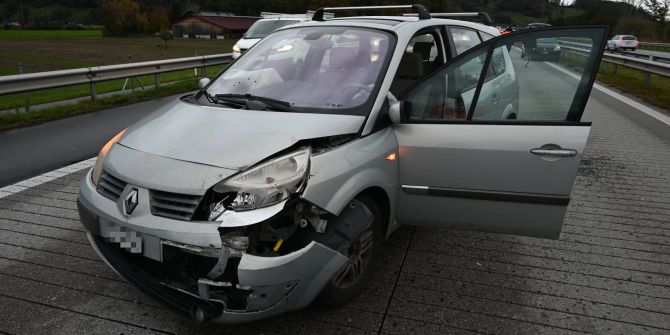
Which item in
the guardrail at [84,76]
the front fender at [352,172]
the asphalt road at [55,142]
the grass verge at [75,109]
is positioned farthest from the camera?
the guardrail at [84,76]

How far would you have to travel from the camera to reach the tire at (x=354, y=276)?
9.79 feet

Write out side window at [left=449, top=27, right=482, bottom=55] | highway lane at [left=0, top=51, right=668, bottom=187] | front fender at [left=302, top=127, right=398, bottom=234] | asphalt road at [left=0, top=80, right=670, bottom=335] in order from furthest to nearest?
highway lane at [left=0, top=51, right=668, bottom=187], side window at [left=449, top=27, right=482, bottom=55], asphalt road at [left=0, top=80, right=670, bottom=335], front fender at [left=302, top=127, right=398, bottom=234]

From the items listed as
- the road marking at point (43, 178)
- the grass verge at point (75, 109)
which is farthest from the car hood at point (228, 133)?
the grass verge at point (75, 109)

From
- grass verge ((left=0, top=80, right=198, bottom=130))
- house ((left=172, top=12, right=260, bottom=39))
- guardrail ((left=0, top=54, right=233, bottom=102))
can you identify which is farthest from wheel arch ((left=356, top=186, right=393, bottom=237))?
house ((left=172, top=12, right=260, bottom=39))

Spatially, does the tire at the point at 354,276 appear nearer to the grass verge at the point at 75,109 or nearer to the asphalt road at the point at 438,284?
the asphalt road at the point at 438,284

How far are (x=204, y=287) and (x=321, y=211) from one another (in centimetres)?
70

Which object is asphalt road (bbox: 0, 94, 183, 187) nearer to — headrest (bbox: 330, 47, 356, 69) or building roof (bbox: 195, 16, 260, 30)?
headrest (bbox: 330, 47, 356, 69)

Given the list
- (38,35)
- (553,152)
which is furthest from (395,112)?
(38,35)

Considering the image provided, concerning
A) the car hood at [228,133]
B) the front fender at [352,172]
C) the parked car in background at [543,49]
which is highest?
the parked car in background at [543,49]

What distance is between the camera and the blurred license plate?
2.68m

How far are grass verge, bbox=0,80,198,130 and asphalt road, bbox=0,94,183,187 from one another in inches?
12.2

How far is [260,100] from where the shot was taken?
3480 millimetres

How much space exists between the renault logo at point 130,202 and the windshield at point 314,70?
3.71 ft

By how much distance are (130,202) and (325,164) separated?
1.04 m
